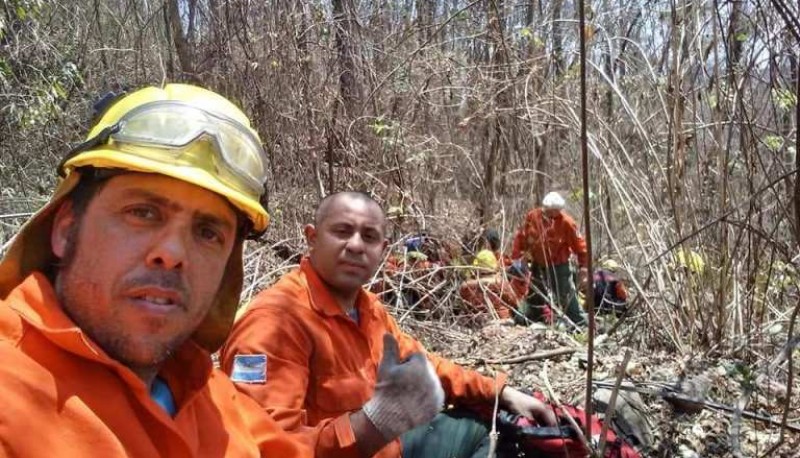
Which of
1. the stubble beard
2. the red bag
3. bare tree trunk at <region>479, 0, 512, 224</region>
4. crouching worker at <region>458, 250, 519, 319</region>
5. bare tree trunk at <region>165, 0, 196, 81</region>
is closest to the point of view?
the stubble beard

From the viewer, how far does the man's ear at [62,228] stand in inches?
53.2

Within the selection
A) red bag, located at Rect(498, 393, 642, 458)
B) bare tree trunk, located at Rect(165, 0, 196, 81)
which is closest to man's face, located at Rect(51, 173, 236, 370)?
red bag, located at Rect(498, 393, 642, 458)

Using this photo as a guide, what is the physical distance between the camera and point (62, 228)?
4.49 ft

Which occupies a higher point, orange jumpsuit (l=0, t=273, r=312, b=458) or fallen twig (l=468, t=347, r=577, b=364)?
orange jumpsuit (l=0, t=273, r=312, b=458)

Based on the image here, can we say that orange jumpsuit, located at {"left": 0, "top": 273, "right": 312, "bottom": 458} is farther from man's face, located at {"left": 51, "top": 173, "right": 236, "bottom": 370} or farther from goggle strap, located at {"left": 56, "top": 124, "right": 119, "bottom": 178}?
goggle strap, located at {"left": 56, "top": 124, "right": 119, "bottom": 178}

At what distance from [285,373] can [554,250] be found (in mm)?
5847

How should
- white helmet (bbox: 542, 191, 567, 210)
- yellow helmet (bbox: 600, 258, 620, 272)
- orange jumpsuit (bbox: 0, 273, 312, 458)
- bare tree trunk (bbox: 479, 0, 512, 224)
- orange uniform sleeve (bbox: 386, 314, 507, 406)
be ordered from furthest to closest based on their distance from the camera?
white helmet (bbox: 542, 191, 567, 210)
bare tree trunk (bbox: 479, 0, 512, 224)
yellow helmet (bbox: 600, 258, 620, 272)
orange uniform sleeve (bbox: 386, 314, 507, 406)
orange jumpsuit (bbox: 0, 273, 312, 458)

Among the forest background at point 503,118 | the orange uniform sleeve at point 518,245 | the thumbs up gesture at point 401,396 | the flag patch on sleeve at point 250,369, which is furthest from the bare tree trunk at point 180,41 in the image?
the thumbs up gesture at point 401,396

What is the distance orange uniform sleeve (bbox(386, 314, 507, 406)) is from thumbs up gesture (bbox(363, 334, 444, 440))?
0.81 meters

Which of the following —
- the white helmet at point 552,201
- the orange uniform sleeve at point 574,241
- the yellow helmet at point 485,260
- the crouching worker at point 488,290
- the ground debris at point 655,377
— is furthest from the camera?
the orange uniform sleeve at point 574,241

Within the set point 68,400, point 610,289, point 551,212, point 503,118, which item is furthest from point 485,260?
point 68,400

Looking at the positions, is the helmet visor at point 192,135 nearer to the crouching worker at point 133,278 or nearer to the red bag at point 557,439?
the crouching worker at point 133,278

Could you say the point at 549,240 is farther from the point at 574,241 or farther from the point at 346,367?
the point at 346,367

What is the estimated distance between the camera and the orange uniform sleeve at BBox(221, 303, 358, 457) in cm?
204
